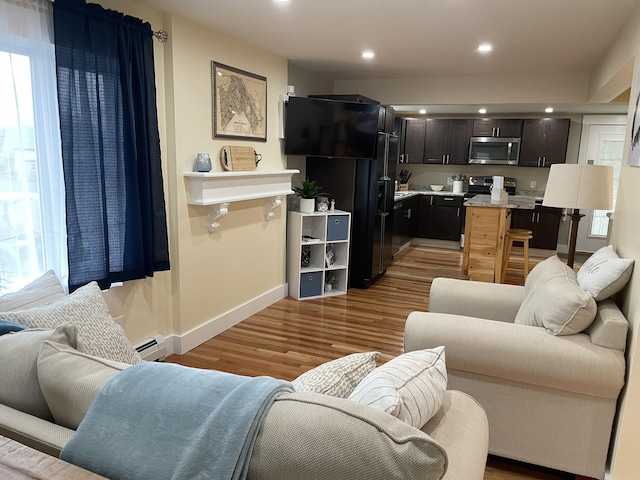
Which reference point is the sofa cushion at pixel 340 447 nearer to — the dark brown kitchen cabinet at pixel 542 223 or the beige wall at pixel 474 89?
the beige wall at pixel 474 89

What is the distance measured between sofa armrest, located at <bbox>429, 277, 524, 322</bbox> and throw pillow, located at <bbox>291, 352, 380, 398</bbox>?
164cm

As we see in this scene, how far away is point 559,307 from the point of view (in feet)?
7.12

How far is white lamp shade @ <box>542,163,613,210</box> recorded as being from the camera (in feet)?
9.66

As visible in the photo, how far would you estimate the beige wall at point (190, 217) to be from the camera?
322cm

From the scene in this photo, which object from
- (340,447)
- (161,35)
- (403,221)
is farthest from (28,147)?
(403,221)

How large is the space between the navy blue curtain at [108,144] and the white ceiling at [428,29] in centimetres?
48

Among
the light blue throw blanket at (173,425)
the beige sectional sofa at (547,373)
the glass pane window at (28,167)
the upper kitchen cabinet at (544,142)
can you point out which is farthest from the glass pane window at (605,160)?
the light blue throw blanket at (173,425)

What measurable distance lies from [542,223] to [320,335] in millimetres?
5252

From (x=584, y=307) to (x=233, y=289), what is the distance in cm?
282

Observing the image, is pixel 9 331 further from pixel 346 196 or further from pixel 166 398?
pixel 346 196

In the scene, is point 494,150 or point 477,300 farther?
point 494,150

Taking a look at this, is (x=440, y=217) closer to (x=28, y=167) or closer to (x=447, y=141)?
(x=447, y=141)

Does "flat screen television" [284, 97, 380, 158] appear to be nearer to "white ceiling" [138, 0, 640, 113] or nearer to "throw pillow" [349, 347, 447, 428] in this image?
"white ceiling" [138, 0, 640, 113]

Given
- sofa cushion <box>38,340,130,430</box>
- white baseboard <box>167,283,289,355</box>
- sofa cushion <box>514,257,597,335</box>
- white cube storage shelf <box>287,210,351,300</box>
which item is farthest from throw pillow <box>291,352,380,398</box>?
white cube storage shelf <box>287,210,351,300</box>
